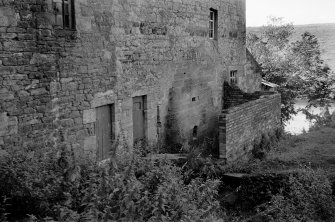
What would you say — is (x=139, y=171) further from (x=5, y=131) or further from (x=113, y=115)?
(x=113, y=115)

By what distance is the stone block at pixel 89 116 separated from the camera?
9.06 m

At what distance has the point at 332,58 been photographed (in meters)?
31.9

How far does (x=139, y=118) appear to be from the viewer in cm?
1113

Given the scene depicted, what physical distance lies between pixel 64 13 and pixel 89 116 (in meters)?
2.30

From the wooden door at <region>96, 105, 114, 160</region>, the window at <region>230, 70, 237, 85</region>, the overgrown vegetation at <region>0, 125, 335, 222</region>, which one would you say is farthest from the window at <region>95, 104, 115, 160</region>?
the window at <region>230, 70, 237, 85</region>

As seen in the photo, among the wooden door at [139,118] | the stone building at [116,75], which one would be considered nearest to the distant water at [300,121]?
the stone building at [116,75]

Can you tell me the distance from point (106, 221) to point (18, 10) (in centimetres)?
453

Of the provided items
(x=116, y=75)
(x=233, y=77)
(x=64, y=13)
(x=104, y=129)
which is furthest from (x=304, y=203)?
(x=233, y=77)

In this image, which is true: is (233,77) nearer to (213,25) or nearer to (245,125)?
(213,25)

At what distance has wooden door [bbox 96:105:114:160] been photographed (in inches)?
378

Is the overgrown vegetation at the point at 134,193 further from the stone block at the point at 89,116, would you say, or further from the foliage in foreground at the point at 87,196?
the stone block at the point at 89,116

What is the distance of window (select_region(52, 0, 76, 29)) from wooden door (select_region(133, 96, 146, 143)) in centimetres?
297

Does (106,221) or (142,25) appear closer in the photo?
(106,221)

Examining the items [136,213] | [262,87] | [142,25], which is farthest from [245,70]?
[136,213]
